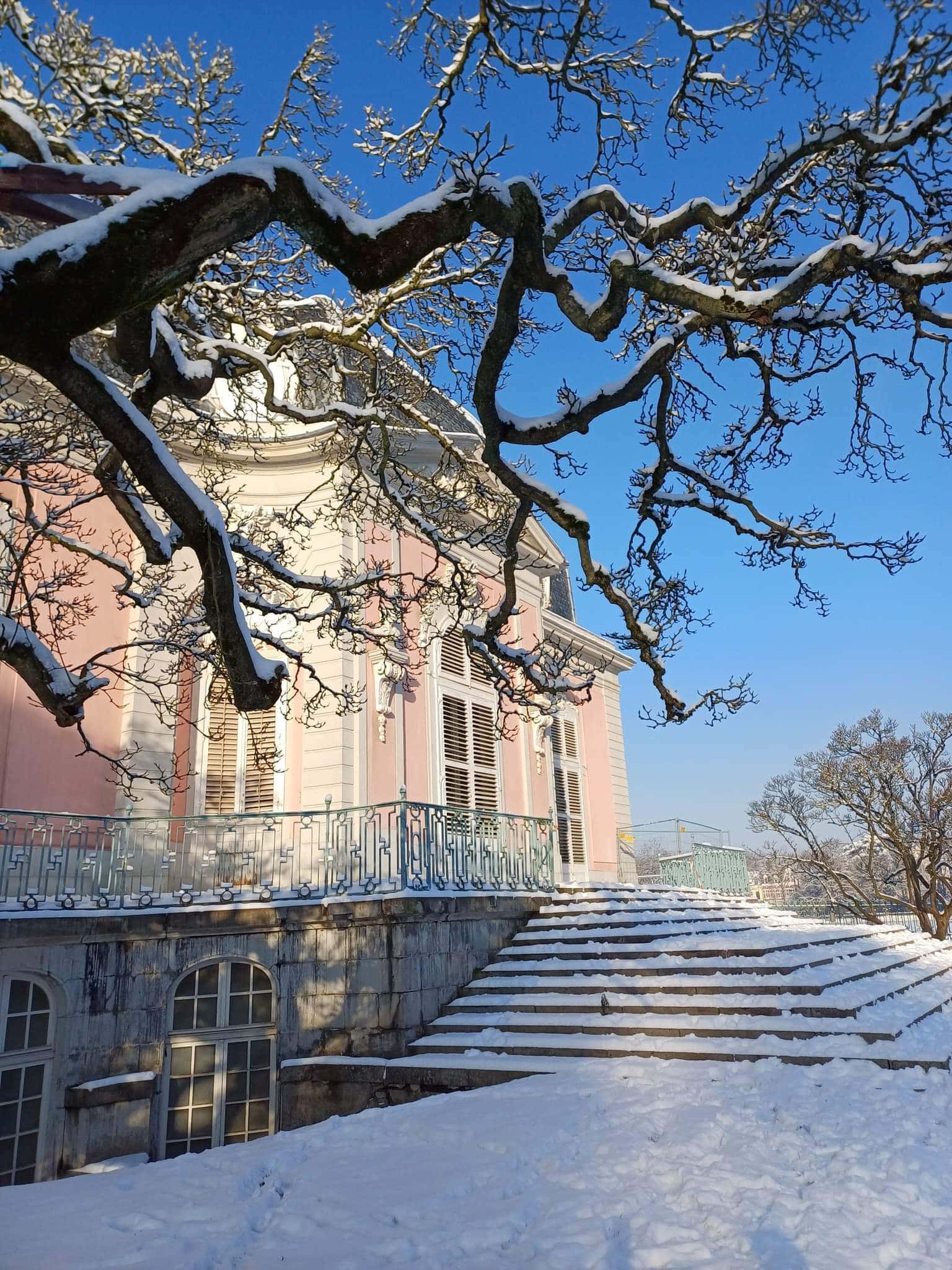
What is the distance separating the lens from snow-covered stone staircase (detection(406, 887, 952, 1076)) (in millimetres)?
7336

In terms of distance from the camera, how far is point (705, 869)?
19266 mm

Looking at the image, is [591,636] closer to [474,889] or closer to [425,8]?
[474,889]

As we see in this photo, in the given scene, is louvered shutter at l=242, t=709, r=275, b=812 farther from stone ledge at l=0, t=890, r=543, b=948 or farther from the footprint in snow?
the footprint in snow

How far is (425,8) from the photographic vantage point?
5832mm

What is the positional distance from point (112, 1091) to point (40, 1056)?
0.72 m

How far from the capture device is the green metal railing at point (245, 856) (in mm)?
8688

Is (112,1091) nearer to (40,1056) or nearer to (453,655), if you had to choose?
(40,1056)

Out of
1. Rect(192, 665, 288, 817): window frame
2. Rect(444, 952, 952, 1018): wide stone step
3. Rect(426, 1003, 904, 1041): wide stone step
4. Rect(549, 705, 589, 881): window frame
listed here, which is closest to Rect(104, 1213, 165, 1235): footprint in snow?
Rect(426, 1003, 904, 1041): wide stone step

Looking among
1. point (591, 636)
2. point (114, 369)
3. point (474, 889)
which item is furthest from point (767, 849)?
point (114, 369)

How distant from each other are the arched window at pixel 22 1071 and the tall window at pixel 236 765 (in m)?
4.00

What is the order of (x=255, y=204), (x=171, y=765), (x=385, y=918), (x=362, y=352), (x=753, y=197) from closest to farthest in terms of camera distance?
1. (x=255, y=204)
2. (x=753, y=197)
3. (x=362, y=352)
4. (x=385, y=918)
5. (x=171, y=765)

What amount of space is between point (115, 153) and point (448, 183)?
4525 millimetres

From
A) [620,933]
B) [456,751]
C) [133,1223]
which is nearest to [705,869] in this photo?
[456,751]

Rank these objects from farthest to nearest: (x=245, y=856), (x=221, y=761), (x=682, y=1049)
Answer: (x=221, y=761)
(x=245, y=856)
(x=682, y=1049)
